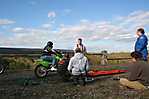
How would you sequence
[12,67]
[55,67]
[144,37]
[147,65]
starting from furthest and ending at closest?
[12,67] < [55,67] < [144,37] < [147,65]

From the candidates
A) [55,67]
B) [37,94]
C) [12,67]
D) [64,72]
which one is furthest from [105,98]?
[12,67]

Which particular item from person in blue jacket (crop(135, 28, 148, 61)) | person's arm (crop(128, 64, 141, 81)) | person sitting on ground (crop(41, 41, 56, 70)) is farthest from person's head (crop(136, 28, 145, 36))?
person sitting on ground (crop(41, 41, 56, 70))

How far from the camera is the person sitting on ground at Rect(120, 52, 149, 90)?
10.2 m

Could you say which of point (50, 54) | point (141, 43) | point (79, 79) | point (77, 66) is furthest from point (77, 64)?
point (50, 54)

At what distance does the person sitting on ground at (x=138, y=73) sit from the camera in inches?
403

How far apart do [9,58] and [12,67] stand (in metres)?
0.75

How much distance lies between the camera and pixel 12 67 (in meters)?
20.5

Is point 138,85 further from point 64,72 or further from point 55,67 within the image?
point 55,67

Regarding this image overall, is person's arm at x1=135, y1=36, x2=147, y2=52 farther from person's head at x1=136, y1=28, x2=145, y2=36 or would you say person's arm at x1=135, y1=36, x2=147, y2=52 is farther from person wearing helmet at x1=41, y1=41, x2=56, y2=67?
person wearing helmet at x1=41, y1=41, x2=56, y2=67

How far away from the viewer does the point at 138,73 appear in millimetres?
10422

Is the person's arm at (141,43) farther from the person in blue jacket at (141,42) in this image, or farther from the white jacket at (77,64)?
the white jacket at (77,64)

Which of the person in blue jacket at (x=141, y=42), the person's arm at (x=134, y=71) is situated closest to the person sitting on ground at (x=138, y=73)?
the person's arm at (x=134, y=71)

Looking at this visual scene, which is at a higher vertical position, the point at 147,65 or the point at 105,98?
the point at 147,65

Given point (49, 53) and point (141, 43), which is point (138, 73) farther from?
point (49, 53)
